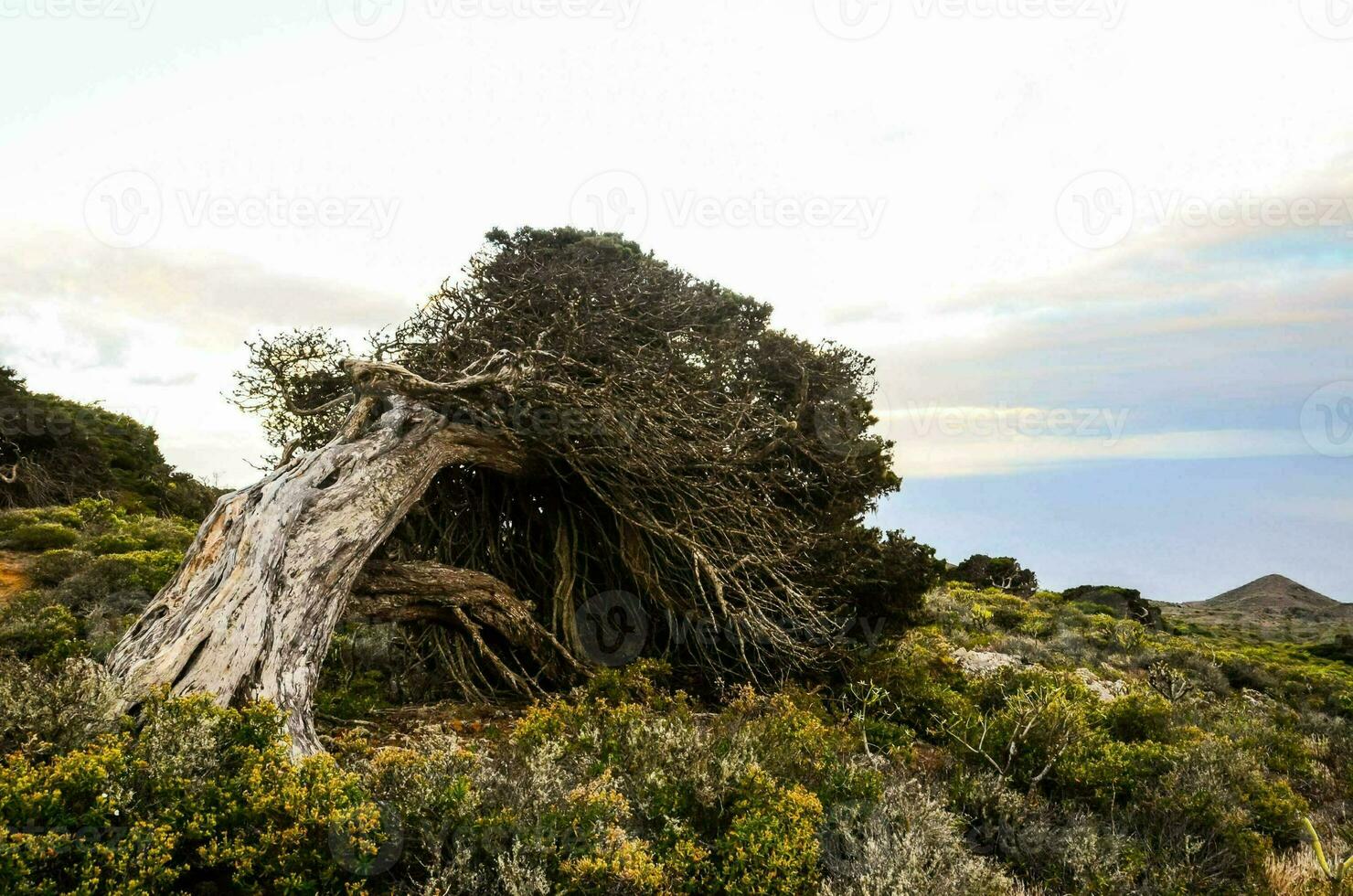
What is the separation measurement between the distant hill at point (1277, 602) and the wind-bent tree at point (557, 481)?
32.4 metres

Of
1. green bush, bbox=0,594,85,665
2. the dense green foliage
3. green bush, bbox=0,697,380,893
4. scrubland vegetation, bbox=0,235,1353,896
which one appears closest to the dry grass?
scrubland vegetation, bbox=0,235,1353,896

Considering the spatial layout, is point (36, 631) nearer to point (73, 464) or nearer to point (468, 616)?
point (468, 616)

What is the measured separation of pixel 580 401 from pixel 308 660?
10.7ft

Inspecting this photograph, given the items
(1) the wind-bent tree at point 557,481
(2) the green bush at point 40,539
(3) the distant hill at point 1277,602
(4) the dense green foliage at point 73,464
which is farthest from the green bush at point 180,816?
(3) the distant hill at point 1277,602

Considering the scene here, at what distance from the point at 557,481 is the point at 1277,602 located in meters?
39.5

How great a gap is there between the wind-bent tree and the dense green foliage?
49.8 feet

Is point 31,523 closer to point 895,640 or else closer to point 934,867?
point 895,640

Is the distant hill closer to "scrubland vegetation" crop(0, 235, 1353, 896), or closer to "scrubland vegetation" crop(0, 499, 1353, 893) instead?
"scrubland vegetation" crop(0, 235, 1353, 896)

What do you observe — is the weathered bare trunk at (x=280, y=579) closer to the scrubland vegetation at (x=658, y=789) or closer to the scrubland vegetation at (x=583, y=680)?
the scrubland vegetation at (x=583, y=680)

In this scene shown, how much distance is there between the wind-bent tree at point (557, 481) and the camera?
6.31 meters

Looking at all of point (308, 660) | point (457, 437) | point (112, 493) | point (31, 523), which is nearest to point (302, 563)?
point (308, 660)

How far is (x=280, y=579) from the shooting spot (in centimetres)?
532

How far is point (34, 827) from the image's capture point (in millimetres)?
3025

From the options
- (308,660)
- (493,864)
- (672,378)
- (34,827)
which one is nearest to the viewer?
(34,827)
